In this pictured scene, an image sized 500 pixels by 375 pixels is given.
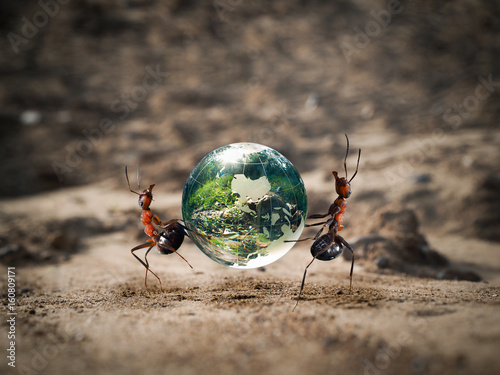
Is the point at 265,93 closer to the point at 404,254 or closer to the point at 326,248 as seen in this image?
the point at 404,254

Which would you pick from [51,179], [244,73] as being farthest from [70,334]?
[244,73]

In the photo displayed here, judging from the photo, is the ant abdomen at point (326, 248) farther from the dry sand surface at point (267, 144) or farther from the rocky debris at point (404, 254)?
the rocky debris at point (404, 254)

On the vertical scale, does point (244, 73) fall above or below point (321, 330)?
above

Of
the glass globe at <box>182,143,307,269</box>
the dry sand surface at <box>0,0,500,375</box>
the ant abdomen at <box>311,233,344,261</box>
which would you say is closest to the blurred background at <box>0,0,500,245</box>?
the dry sand surface at <box>0,0,500,375</box>

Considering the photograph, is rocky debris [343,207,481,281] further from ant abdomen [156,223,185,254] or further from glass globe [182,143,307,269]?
ant abdomen [156,223,185,254]

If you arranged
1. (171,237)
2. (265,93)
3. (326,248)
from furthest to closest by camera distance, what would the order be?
(265,93) → (171,237) → (326,248)

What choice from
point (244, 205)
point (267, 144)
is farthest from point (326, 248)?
point (267, 144)

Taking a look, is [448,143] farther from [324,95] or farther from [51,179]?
[51,179]
